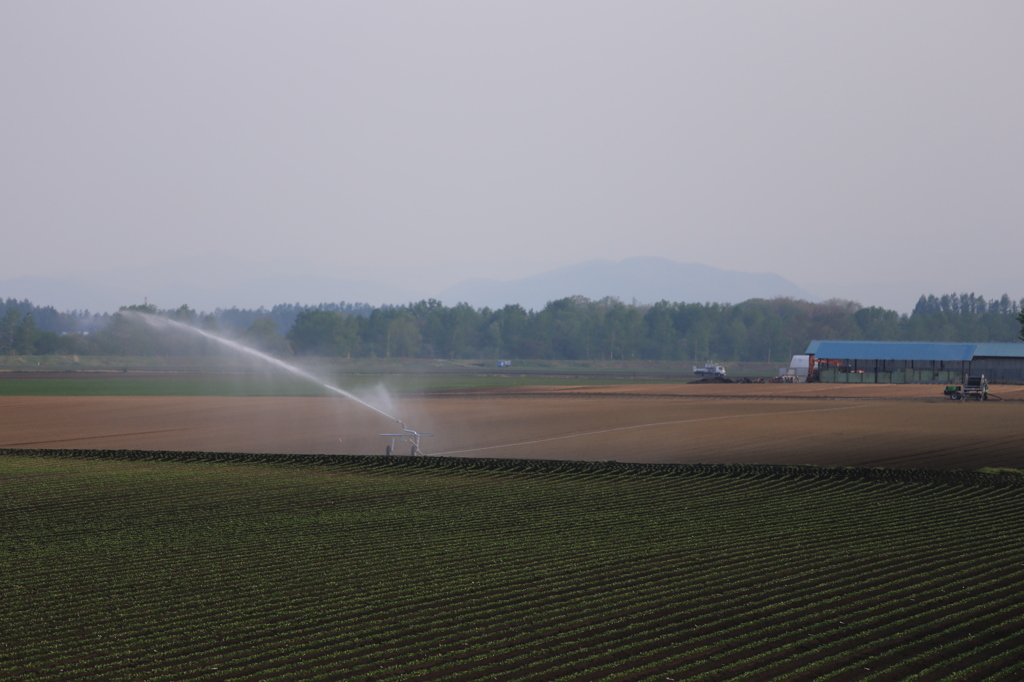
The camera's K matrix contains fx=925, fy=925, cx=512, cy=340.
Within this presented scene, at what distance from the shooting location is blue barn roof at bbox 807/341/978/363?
92312 mm

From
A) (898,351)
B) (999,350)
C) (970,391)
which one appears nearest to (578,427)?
(970,391)

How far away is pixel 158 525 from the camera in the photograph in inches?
762

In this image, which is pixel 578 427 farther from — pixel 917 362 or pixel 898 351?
pixel 898 351

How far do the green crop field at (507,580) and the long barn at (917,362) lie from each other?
70412 mm

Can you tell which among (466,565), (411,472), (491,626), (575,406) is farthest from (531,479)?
(575,406)

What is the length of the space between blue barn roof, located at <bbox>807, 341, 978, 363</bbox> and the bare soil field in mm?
24916

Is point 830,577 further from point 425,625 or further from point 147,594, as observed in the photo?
point 147,594

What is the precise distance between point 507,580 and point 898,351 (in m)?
88.8

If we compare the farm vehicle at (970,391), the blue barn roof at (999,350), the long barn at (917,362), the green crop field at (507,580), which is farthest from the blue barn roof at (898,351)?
the green crop field at (507,580)

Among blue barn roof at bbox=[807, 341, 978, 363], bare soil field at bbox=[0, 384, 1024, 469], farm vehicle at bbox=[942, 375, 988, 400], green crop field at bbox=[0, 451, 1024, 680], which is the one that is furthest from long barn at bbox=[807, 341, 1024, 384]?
green crop field at bbox=[0, 451, 1024, 680]

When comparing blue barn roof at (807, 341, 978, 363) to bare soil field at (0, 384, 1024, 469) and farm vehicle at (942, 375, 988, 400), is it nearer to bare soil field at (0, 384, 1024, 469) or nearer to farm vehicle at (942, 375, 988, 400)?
farm vehicle at (942, 375, 988, 400)

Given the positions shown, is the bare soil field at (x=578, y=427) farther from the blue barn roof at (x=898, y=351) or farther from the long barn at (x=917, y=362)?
the blue barn roof at (x=898, y=351)

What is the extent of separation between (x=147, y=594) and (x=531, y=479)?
48.0ft

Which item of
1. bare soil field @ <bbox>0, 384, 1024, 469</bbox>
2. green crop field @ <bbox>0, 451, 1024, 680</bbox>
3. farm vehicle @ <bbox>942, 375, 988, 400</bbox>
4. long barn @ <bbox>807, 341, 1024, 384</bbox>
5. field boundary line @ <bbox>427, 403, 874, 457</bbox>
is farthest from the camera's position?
long barn @ <bbox>807, 341, 1024, 384</bbox>
